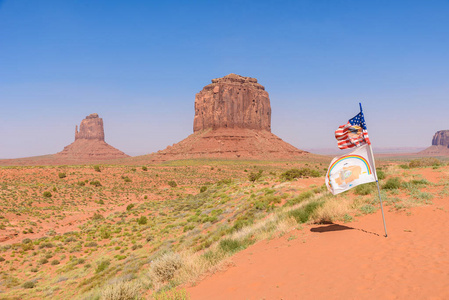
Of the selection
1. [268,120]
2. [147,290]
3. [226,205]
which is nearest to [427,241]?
[147,290]

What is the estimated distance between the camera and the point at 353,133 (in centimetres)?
869

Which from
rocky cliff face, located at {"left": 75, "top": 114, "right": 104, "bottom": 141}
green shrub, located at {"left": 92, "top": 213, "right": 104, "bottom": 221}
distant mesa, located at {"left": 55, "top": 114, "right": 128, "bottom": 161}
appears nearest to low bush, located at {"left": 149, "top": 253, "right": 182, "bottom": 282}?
green shrub, located at {"left": 92, "top": 213, "right": 104, "bottom": 221}

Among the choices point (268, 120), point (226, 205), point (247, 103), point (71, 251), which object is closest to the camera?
point (71, 251)

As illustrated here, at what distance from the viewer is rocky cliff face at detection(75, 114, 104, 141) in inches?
7549

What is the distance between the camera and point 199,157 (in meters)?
102

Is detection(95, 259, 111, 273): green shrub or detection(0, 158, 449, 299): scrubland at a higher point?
detection(0, 158, 449, 299): scrubland

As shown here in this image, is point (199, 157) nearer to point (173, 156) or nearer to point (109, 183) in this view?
point (173, 156)

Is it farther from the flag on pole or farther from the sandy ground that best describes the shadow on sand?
the flag on pole

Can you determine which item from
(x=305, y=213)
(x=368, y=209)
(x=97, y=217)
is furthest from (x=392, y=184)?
(x=97, y=217)

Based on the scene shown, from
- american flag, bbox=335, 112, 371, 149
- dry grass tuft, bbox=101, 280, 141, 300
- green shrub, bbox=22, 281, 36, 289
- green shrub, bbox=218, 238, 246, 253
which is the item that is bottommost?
green shrub, bbox=22, 281, 36, 289

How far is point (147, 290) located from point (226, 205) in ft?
47.0

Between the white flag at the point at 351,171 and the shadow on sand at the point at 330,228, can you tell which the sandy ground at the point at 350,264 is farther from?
the white flag at the point at 351,171

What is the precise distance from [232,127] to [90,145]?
114m

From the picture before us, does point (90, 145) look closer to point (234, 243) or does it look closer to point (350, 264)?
point (234, 243)
